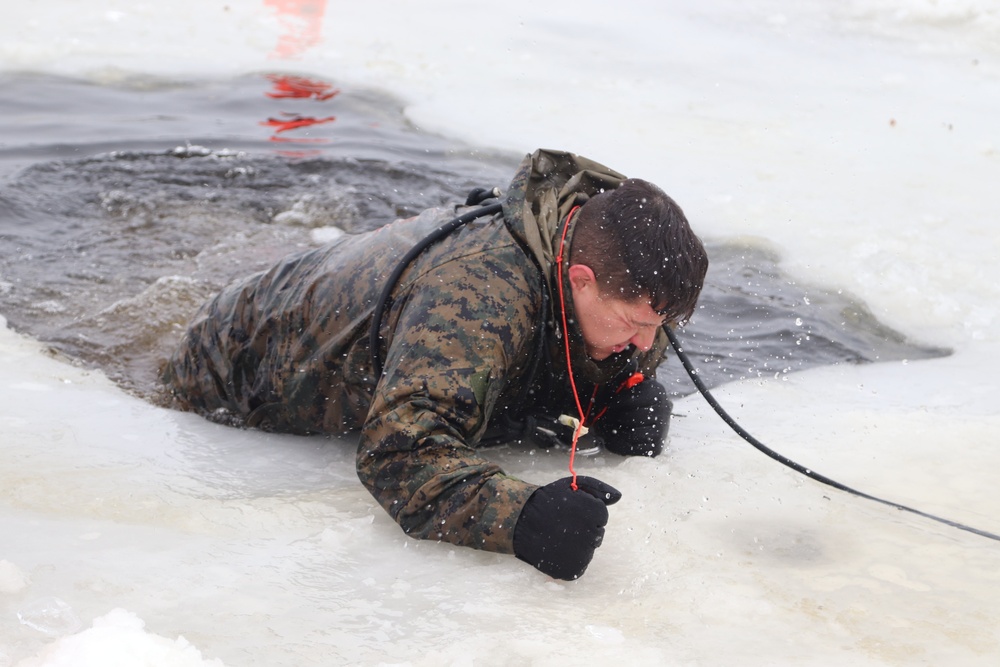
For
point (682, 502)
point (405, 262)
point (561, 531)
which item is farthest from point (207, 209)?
point (561, 531)

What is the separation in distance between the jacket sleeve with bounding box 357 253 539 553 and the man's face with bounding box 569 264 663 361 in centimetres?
13

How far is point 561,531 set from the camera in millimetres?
2229

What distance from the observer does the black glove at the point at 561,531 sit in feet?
7.30

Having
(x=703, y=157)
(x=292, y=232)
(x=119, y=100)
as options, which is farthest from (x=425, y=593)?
(x=119, y=100)

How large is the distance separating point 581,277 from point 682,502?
65 centimetres

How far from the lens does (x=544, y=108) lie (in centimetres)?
659

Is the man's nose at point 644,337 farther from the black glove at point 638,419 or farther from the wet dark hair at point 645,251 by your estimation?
the black glove at point 638,419

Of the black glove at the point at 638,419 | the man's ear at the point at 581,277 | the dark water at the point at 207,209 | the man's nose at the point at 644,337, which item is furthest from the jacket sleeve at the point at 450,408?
the dark water at the point at 207,209

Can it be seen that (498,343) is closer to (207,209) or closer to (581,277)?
(581,277)

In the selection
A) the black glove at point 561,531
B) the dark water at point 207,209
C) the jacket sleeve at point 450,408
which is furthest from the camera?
the dark water at point 207,209

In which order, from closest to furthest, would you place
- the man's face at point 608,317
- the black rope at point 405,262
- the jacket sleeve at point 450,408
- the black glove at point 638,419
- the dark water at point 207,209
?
the jacket sleeve at point 450,408 → the man's face at point 608,317 → the black rope at point 405,262 → the black glove at point 638,419 → the dark water at point 207,209

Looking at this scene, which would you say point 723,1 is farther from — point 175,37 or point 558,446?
point 558,446

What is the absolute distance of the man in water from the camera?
2.35m

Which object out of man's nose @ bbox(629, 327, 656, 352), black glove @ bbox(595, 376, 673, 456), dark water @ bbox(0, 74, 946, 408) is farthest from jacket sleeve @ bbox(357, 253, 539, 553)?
dark water @ bbox(0, 74, 946, 408)
